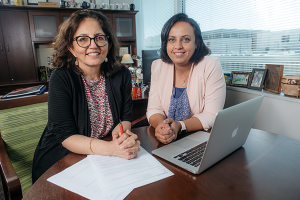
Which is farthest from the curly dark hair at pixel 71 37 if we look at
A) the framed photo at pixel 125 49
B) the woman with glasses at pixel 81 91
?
A: the framed photo at pixel 125 49

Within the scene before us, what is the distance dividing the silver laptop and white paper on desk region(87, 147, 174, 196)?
0.07 metres

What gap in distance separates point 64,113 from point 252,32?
1.85m

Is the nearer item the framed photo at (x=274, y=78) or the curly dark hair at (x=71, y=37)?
the curly dark hair at (x=71, y=37)

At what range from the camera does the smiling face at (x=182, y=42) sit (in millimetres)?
1400

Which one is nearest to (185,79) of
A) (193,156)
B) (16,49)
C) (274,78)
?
(274,78)

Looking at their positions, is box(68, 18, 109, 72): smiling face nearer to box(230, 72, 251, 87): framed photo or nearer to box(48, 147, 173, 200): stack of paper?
box(48, 147, 173, 200): stack of paper

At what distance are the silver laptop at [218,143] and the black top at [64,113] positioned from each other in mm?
516

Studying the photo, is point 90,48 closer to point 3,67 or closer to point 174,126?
point 174,126

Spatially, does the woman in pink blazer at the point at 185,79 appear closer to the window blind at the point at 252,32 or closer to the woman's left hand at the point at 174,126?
the woman's left hand at the point at 174,126

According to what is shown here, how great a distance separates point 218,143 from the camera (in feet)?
2.19

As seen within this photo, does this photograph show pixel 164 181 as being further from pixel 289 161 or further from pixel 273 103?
pixel 273 103

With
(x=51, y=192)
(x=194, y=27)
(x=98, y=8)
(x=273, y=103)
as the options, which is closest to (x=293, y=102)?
(x=273, y=103)

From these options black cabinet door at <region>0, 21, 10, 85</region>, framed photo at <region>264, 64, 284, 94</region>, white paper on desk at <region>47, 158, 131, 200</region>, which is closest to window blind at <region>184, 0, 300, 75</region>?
framed photo at <region>264, 64, 284, 94</region>

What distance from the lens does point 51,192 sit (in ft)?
2.08
